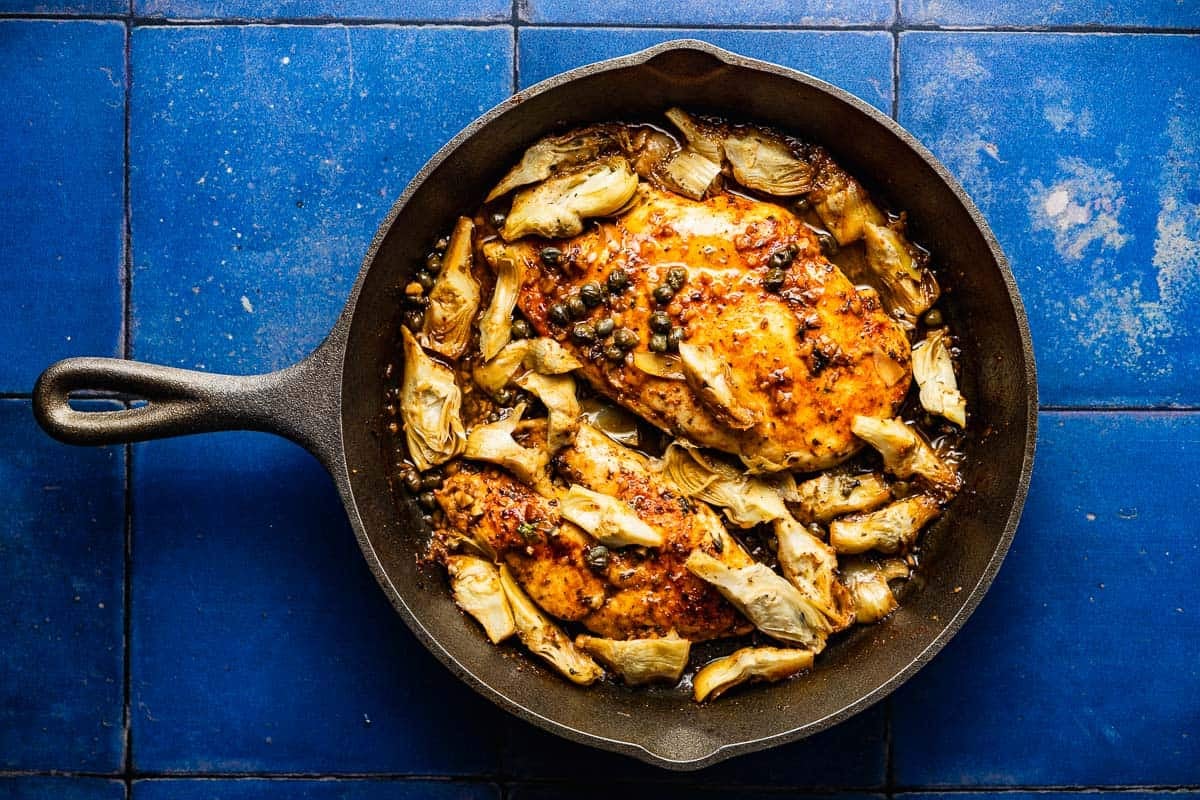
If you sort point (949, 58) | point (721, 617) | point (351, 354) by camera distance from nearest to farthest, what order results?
point (351, 354) < point (721, 617) < point (949, 58)

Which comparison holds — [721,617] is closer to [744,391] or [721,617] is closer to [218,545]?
[744,391]

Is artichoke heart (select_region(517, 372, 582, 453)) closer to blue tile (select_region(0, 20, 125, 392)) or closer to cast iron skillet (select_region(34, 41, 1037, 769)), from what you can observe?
cast iron skillet (select_region(34, 41, 1037, 769))

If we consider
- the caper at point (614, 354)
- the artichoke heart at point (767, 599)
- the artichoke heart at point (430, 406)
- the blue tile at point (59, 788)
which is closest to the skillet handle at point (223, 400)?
the artichoke heart at point (430, 406)

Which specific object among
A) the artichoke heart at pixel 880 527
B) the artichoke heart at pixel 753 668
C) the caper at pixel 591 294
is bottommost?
the artichoke heart at pixel 753 668

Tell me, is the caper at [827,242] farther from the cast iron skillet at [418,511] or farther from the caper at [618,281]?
the caper at [618,281]

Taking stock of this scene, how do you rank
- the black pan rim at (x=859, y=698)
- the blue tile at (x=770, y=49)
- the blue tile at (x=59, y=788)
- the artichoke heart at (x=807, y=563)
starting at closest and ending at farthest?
the black pan rim at (x=859, y=698) < the artichoke heart at (x=807, y=563) < the blue tile at (x=770, y=49) < the blue tile at (x=59, y=788)

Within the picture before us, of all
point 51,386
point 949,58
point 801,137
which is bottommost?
point 51,386

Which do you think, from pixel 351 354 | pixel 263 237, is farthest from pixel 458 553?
pixel 263 237
